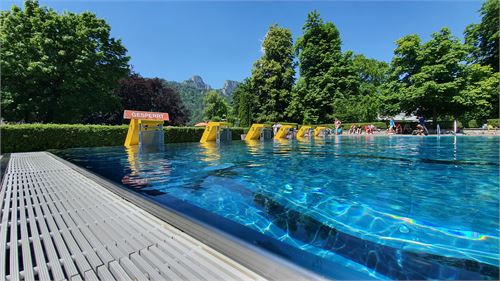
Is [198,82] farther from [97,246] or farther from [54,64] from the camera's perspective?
[97,246]

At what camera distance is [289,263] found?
4.87 feet

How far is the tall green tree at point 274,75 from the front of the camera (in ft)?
119

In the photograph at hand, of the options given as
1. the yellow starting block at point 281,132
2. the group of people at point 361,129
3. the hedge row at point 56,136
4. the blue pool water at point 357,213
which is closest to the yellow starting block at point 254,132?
the yellow starting block at point 281,132

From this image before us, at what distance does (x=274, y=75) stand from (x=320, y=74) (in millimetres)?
6832

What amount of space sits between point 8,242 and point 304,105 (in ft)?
117

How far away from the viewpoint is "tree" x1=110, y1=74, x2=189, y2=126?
31484 millimetres

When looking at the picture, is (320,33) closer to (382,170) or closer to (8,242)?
(382,170)

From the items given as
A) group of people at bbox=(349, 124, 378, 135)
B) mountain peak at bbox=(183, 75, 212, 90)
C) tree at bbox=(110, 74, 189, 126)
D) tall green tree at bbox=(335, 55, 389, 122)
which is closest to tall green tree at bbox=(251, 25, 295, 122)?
tall green tree at bbox=(335, 55, 389, 122)

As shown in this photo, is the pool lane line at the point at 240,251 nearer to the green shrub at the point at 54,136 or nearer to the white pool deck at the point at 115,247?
the white pool deck at the point at 115,247

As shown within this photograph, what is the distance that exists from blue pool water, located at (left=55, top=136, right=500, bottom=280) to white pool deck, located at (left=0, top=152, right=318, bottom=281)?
40 centimetres

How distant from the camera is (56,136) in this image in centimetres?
1285

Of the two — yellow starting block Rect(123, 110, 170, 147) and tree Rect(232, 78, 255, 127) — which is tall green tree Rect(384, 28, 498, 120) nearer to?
tree Rect(232, 78, 255, 127)

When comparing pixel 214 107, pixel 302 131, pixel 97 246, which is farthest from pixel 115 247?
pixel 214 107

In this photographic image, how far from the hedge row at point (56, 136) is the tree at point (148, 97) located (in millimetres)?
16360
